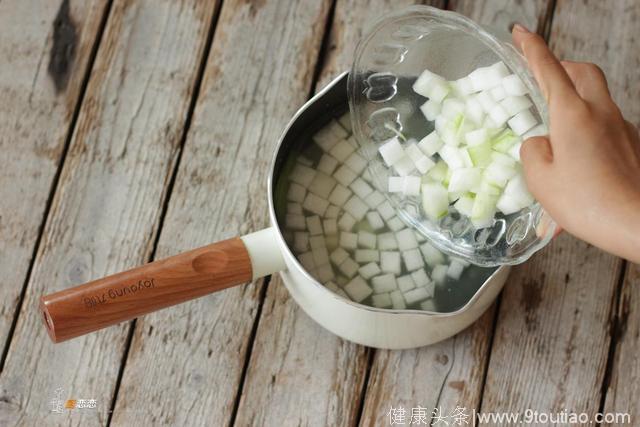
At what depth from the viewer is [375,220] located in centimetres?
96

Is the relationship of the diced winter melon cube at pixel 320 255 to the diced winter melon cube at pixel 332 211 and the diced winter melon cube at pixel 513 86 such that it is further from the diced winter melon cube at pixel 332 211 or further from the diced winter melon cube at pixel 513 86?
the diced winter melon cube at pixel 513 86

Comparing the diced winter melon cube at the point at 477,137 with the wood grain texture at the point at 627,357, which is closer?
the diced winter melon cube at the point at 477,137

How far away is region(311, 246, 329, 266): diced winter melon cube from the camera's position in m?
0.95

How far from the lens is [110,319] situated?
2.70 feet

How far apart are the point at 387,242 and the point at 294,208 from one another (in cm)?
12

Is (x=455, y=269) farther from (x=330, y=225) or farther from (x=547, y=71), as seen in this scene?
(x=547, y=71)

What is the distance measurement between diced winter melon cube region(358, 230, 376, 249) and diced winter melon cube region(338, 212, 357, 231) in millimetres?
14

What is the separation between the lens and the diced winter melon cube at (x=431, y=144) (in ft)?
2.64

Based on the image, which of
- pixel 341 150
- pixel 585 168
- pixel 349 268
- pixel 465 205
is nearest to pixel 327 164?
pixel 341 150

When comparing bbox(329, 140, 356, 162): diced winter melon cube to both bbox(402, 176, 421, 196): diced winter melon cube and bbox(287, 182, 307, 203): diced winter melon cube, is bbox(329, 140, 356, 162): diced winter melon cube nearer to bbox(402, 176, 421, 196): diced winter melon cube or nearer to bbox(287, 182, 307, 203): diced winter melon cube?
bbox(287, 182, 307, 203): diced winter melon cube

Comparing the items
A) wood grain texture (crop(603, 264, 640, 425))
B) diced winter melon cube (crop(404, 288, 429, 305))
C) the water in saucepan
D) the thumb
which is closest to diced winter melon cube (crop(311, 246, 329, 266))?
the water in saucepan

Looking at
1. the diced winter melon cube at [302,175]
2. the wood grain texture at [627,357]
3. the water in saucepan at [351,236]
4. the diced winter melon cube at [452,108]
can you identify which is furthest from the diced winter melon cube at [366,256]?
the wood grain texture at [627,357]

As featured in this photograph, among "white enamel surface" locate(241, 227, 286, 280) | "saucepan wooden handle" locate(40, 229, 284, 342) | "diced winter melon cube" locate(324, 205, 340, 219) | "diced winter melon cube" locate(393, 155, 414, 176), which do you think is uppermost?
"diced winter melon cube" locate(393, 155, 414, 176)

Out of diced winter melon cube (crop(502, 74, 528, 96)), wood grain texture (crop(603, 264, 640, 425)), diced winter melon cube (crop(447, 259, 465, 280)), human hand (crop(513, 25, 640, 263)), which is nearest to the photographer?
human hand (crop(513, 25, 640, 263))
